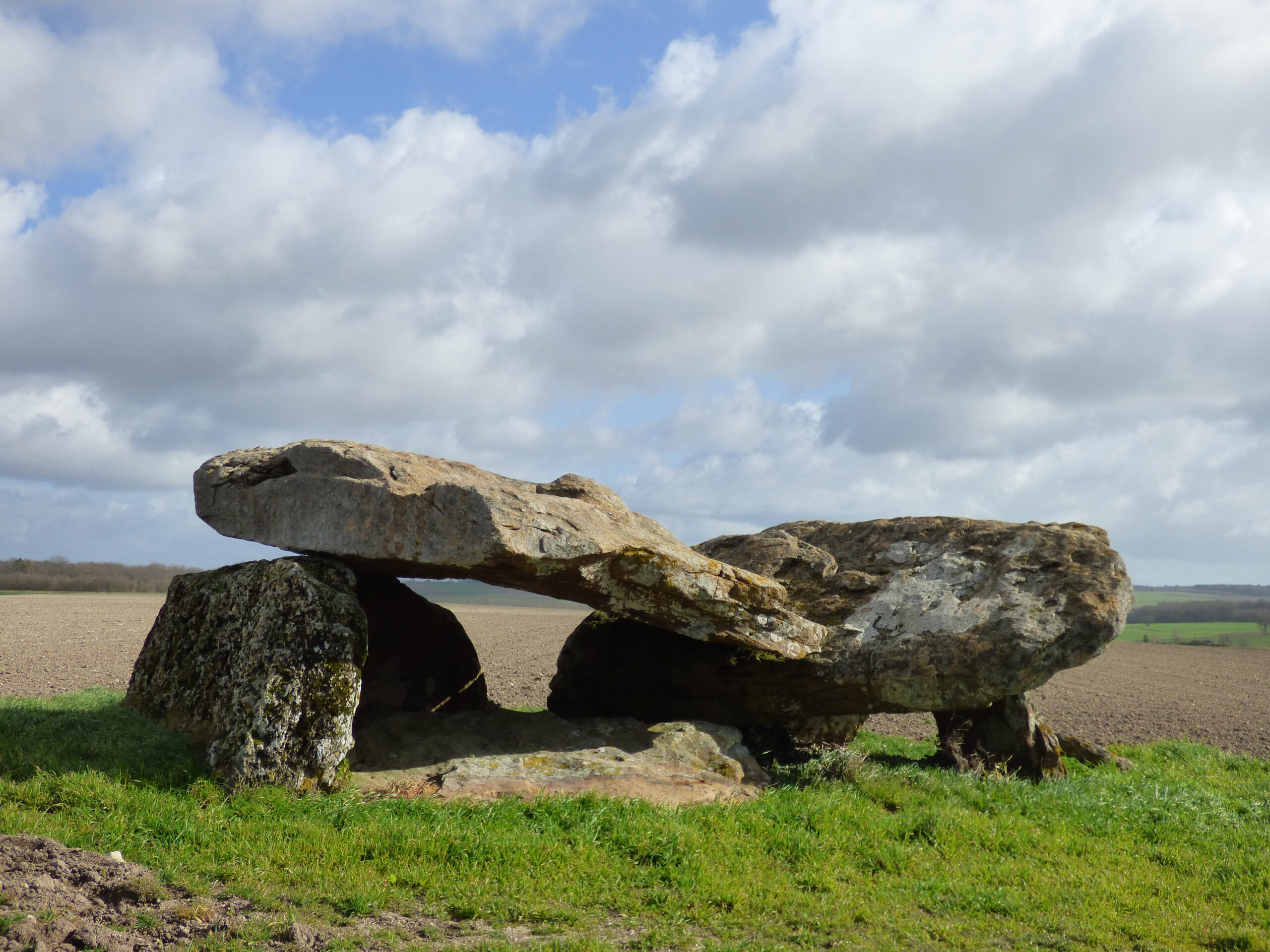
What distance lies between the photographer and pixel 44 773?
930cm

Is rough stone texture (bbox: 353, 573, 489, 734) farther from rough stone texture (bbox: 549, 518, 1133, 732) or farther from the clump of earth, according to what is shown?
the clump of earth

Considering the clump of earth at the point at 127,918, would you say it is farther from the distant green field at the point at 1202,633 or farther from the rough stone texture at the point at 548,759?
the distant green field at the point at 1202,633

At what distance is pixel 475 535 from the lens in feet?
33.7

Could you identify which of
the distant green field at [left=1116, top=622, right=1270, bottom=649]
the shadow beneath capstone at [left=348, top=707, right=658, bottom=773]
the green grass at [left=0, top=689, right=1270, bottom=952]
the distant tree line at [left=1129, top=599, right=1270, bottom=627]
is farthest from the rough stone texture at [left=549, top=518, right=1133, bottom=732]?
the distant tree line at [left=1129, top=599, right=1270, bottom=627]

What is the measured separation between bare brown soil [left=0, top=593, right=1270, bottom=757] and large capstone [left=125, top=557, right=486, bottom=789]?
9.36 meters

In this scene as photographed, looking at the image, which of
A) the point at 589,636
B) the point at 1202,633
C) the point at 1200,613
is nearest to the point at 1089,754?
the point at 589,636

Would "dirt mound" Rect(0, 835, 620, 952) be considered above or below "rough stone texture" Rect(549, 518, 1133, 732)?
below

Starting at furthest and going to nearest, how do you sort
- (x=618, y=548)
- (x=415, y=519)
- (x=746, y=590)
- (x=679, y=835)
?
(x=746, y=590)
(x=618, y=548)
(x=415, y=519)
(x=679, y=835)

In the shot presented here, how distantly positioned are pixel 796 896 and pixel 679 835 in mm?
1356

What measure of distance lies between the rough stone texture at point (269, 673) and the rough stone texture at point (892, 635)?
203 inches

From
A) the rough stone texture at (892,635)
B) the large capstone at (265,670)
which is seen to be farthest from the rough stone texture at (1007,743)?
the large capstone at (265,670)

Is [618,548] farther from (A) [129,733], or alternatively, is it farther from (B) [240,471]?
(A) [129,733]

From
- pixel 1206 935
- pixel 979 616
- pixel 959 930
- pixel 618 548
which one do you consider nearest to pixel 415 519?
pixel 618 548

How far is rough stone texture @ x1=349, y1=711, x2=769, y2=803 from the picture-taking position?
10.4m
